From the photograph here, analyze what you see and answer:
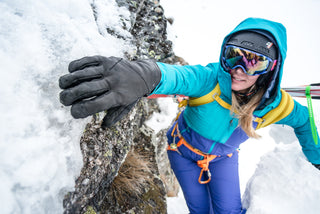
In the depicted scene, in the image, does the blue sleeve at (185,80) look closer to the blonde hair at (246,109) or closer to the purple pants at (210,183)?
the blonde hair at (246,109)

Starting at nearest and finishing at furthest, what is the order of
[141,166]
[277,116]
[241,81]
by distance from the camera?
[241,81] → [277,116] → [141,166]

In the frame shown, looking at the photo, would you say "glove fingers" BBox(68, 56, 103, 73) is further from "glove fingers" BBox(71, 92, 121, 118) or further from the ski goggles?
the ski goggles

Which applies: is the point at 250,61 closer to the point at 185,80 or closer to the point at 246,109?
the point at 246,109

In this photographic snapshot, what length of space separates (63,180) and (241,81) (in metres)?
1.89

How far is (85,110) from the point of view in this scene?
1.04 m

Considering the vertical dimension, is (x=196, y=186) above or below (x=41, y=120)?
below

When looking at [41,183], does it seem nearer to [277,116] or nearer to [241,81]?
[241,81]

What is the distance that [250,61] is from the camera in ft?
5.56

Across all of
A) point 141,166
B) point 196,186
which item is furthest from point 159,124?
point 196,186

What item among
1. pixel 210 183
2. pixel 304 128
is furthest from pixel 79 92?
pixel 304 128

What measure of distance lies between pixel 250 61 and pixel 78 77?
5.31 feet

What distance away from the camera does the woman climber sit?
1.14 metres

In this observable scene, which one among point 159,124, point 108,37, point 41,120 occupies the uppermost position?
point 108,37

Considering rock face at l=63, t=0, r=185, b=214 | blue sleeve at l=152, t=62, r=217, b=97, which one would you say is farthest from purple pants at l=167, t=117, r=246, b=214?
blue sleeve at l=152, t=62, r=217, b=97
